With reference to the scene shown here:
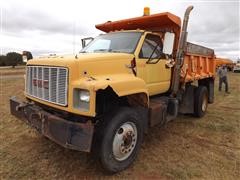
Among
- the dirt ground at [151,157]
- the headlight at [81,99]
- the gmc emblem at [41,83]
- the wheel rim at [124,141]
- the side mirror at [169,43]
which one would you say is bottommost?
the dirt ground at [151,157]

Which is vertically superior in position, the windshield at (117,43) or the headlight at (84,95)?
the windshield at (117,43)

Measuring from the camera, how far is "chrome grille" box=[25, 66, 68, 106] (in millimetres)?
3789

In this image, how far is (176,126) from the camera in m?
6.82

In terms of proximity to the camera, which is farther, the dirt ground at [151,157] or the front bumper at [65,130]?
the dirt ground at [151,157]

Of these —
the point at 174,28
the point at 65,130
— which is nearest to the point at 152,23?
the point at 174,28

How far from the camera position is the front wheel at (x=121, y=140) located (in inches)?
149

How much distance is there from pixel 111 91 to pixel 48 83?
1.06 m

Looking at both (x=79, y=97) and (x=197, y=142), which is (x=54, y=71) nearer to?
(x=79, y=97)

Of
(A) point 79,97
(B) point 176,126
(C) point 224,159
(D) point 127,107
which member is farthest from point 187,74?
(A) point 79,97

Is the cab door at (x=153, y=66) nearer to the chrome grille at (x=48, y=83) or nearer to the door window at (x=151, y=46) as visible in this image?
the door window at (x=151, y=46)

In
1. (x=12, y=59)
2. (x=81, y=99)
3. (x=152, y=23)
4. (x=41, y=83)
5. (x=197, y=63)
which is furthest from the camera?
(x=12, y=59)

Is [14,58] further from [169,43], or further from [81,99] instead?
[81,99]

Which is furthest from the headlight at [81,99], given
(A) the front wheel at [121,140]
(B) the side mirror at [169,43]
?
(B) the side mirror at [169,43]

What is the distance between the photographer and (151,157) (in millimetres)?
4684
